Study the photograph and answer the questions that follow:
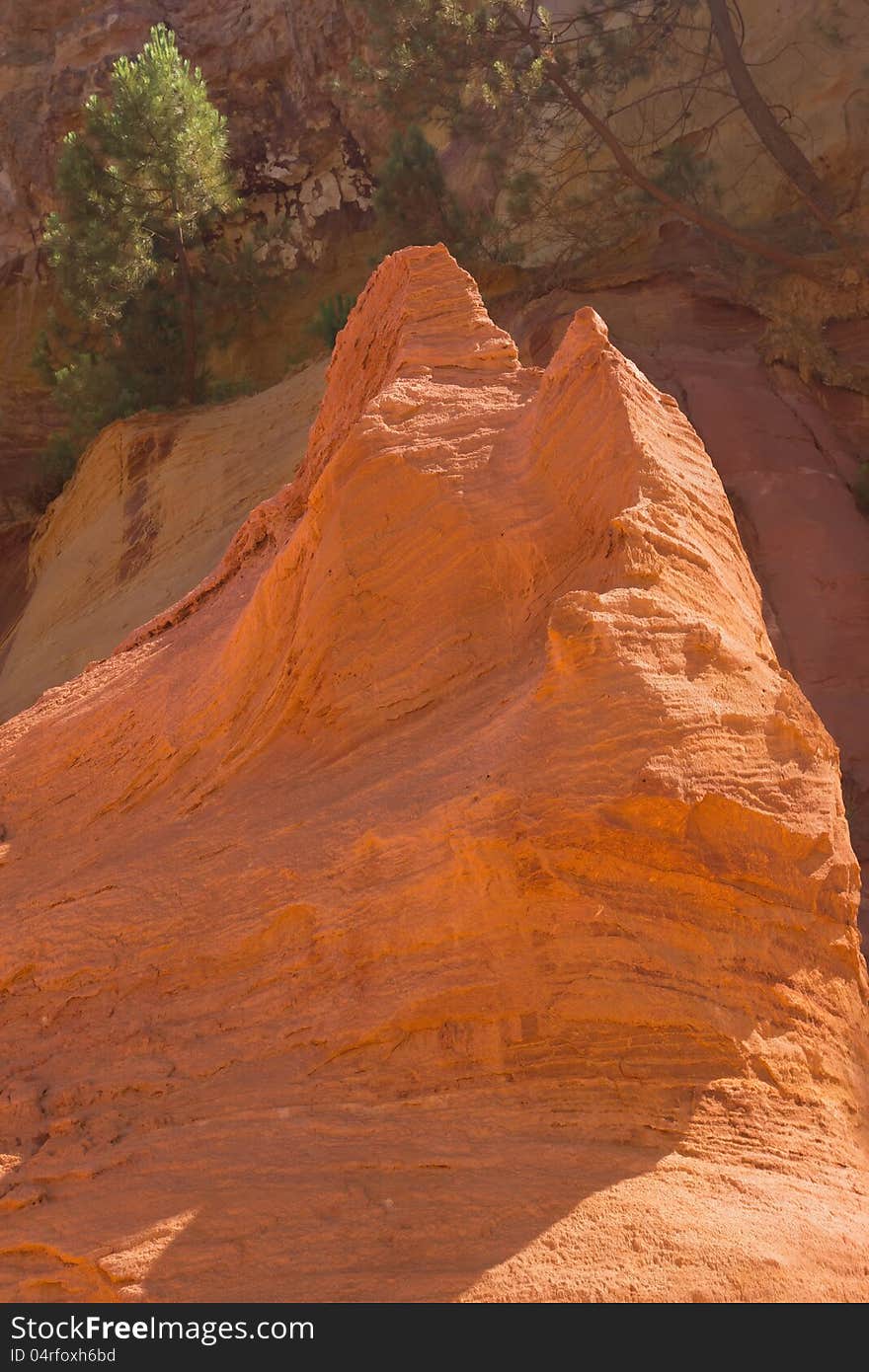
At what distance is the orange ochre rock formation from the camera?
292 centimetres

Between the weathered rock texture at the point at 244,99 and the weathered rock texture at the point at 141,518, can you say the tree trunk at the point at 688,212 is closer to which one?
the weathered rock texture at the point at 141,518

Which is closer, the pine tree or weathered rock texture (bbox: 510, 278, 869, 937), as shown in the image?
weathered rock texture (bbox: 510, 278, 869, 937)

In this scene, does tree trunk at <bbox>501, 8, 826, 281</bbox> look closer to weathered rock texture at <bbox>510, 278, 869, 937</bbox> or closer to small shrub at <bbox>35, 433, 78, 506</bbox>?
weathered rock texture at <bbox>510, 278, 869, 937</bbox>

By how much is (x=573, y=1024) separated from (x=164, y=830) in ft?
6.00

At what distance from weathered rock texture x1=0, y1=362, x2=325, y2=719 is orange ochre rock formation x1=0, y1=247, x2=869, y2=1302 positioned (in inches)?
309

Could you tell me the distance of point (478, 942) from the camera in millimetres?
3326

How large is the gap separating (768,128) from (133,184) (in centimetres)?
853

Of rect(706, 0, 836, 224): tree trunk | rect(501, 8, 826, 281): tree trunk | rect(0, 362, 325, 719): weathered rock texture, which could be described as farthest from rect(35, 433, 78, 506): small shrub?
rect(706, 0, 836, 224): tree trunk

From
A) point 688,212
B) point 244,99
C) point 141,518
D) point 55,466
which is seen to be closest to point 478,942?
point 688,212

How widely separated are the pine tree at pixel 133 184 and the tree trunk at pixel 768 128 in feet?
23.1

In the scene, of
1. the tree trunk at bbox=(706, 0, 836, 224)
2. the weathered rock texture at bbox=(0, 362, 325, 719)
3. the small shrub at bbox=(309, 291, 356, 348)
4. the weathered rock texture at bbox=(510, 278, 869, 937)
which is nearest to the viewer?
the weathered rock texture at bbox=(510, 278, 869, 937)

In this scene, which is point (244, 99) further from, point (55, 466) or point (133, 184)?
point (55, 466)

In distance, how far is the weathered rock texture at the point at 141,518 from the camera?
12773 mm

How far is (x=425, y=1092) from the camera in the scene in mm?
3217
